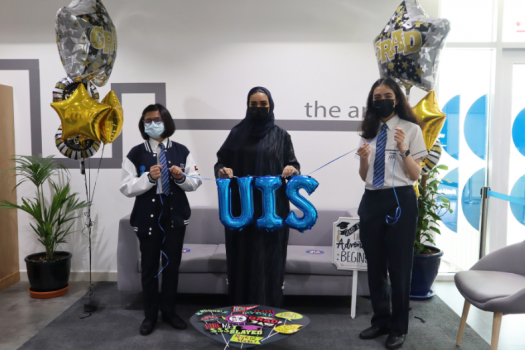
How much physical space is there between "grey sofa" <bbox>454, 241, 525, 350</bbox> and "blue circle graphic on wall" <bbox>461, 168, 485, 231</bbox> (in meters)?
1.58

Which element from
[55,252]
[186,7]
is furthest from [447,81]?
[55,252]

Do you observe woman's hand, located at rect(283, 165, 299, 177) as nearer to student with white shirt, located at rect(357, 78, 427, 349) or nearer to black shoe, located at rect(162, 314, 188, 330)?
student with white shirt, located at rect(357, 78, 427, 349)

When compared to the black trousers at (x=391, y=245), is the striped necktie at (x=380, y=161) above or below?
above

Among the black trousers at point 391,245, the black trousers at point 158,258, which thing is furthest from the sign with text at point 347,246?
the black trousers at point 158,258

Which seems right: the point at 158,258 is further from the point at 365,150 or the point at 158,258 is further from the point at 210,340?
the point at 365,150

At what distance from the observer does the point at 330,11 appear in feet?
12.5

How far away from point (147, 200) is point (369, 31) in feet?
8.87

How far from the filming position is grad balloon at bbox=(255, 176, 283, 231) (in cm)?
235

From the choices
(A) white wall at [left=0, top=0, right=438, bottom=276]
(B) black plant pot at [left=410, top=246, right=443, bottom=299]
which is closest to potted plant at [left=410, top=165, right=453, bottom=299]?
(B) black plant pot at [left=410, top=246, right=443, bottom=299]

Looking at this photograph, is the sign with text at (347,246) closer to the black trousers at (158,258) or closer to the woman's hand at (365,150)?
the woman's hand at (365,150)

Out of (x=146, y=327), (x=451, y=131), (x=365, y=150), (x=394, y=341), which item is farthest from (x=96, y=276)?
(x=451, y=131)

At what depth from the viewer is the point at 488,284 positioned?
2.33 m

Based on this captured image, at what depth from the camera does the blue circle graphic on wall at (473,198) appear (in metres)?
4.05

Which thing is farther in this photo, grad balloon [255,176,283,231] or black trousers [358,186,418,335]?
black trousers [358,186,418,335]
